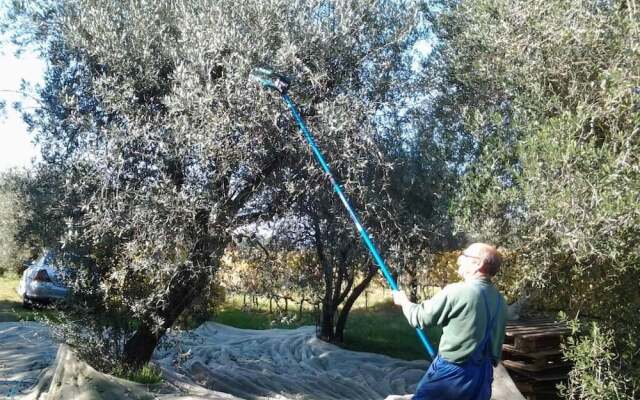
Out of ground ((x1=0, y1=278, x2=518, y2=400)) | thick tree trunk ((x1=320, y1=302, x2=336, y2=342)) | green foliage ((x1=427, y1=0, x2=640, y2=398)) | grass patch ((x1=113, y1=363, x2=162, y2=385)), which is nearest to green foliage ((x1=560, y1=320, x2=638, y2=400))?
green foliage ((x1=427, y1=0, x2=640, y2=398))

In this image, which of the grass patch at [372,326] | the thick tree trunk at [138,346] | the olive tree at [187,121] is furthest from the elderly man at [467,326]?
the grass patch at [372,326]

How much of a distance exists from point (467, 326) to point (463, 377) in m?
0.36

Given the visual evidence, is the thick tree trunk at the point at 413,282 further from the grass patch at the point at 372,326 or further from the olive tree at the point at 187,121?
the grass patch at the point at 372,326

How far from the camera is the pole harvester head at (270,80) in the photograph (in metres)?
5.84

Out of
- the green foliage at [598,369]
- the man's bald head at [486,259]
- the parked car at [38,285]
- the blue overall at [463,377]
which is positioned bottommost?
the blue overall at [463,377]

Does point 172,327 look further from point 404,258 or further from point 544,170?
point 544,170

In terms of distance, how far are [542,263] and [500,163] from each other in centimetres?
105

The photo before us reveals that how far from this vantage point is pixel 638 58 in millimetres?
5355

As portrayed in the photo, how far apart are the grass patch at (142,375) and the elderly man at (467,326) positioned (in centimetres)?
357

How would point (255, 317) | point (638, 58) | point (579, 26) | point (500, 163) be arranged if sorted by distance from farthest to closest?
1. point (255, 317)
2. point (500, 163)
3. point (579, 26)
4. point (638, 58)

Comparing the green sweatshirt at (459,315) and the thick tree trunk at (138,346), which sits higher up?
the green sweatshirt at (459,315)

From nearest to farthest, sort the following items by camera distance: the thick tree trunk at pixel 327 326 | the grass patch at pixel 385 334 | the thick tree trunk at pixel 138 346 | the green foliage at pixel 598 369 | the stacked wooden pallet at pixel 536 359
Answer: the green foliage at pixel 598 369 < the thick tree trunk at pixel 138 346 < the stacked wooden pallet at pixel 536 359 < the thick tree trunk at pixel 327 326 < the grass patch at pixel 385 334

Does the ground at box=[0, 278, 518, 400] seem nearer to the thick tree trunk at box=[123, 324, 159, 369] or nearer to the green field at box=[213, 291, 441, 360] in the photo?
the green field at box=[213, 291, 441, 360]

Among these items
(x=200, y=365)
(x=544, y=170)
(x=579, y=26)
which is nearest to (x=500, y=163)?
(x=544, y=170)
